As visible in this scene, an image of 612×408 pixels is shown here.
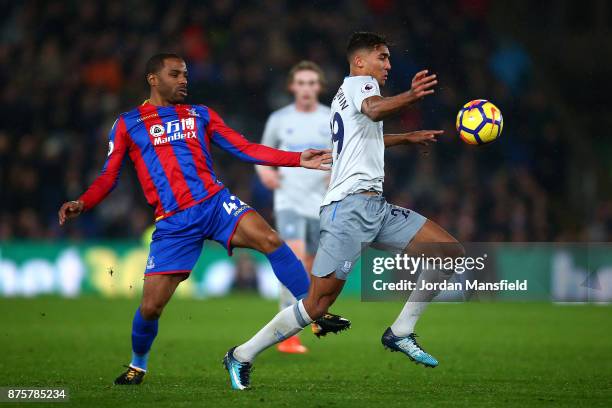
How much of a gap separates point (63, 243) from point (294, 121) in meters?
7.67

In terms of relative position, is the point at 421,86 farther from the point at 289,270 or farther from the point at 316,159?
the point at 289,270

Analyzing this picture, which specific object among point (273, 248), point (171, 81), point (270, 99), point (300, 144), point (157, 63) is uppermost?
point (270, 99)

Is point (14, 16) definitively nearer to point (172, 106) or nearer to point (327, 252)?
point (172, 106)

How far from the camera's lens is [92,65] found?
18.7m

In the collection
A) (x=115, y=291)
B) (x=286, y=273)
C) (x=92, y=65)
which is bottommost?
(x=286, y=273)

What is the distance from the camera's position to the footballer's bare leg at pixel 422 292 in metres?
6.95

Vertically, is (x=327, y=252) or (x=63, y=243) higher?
(x=63, y=243)

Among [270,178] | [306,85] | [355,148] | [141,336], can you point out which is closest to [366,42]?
[355,148]

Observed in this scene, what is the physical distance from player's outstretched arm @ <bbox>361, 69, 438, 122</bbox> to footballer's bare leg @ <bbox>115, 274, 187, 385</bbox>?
1.78 m

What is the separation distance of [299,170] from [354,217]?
3.51 meters

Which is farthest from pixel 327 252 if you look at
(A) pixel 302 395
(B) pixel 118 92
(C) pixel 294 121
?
(B) pixel 118 92

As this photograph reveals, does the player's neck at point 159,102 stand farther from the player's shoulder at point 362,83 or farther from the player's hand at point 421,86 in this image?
the player's hand at point 421,86

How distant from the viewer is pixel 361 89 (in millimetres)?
6703

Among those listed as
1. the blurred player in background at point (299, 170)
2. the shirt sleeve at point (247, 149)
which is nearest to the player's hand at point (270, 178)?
the blurred player in background at point (299, 170)
